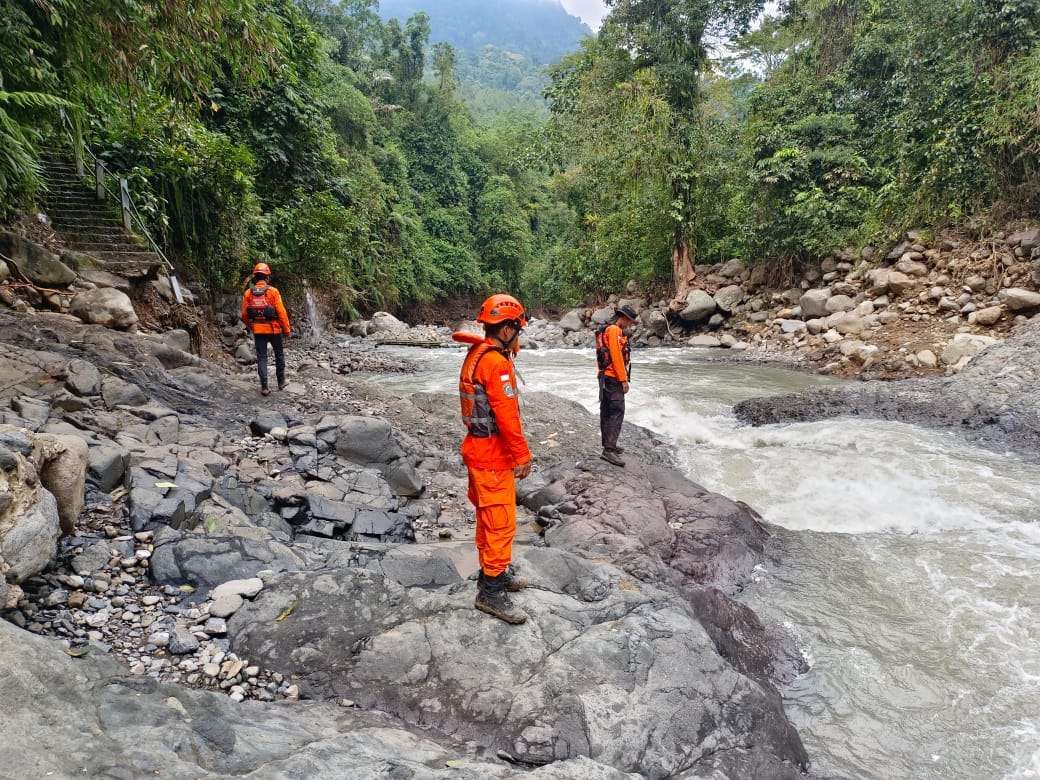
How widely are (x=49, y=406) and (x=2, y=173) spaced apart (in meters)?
2.09

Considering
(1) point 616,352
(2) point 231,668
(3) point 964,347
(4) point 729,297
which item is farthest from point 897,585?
(4) point 729,297

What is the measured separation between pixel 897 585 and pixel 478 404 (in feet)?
12.3

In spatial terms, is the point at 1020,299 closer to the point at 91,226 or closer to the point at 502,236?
the point at 91,226

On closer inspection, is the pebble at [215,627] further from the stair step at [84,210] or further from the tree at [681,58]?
the tree at [681,58]

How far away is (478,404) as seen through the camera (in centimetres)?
342

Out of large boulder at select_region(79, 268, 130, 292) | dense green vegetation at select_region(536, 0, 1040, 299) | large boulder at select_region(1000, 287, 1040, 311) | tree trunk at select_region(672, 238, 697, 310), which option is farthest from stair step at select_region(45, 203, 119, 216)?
tree trunk at select_region(672, 238, 697, 310)

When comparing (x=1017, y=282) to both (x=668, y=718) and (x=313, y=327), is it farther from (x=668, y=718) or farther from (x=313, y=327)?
(x=313, y=327)

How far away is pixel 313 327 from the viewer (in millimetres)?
16406

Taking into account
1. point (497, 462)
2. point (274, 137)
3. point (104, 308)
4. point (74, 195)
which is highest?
point (274, 137)

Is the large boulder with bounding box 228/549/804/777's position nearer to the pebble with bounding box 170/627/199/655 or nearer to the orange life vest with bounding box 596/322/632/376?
the pebble with bounding box 170/627/199/655

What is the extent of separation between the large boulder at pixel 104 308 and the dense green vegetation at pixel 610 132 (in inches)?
54.5

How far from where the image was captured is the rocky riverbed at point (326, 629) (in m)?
2.16

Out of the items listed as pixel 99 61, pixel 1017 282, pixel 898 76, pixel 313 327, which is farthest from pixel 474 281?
pixel 99 61

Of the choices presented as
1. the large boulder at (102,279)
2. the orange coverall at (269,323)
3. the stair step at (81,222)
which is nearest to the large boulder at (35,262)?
the large boulder at (102,279)
